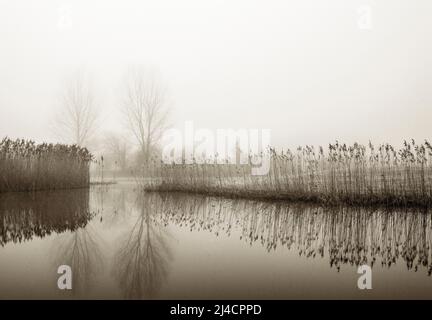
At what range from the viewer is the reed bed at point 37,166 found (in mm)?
11125

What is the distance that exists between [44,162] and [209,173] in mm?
6223

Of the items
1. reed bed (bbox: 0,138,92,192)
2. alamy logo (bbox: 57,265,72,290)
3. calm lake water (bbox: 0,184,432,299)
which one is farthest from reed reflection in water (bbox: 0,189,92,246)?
reed bed (bbox: 0,138,92,192)

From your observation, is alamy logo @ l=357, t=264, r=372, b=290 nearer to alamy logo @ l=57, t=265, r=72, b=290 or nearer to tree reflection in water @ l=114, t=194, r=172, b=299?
tree reflection in water @ l=114, t=194, r=172, b=299

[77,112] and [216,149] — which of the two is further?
[77,112]

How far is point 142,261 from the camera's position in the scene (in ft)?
13.0

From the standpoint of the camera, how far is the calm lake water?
313 centimetres

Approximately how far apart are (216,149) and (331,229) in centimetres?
1432

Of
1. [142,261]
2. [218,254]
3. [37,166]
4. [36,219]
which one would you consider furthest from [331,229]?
[37,166]

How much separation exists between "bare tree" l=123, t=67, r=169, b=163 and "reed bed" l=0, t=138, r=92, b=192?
528 inches

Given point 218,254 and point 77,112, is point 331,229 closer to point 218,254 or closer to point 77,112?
point 218,254

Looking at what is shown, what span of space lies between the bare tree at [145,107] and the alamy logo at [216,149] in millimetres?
1167

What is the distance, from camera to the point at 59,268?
375 cm
